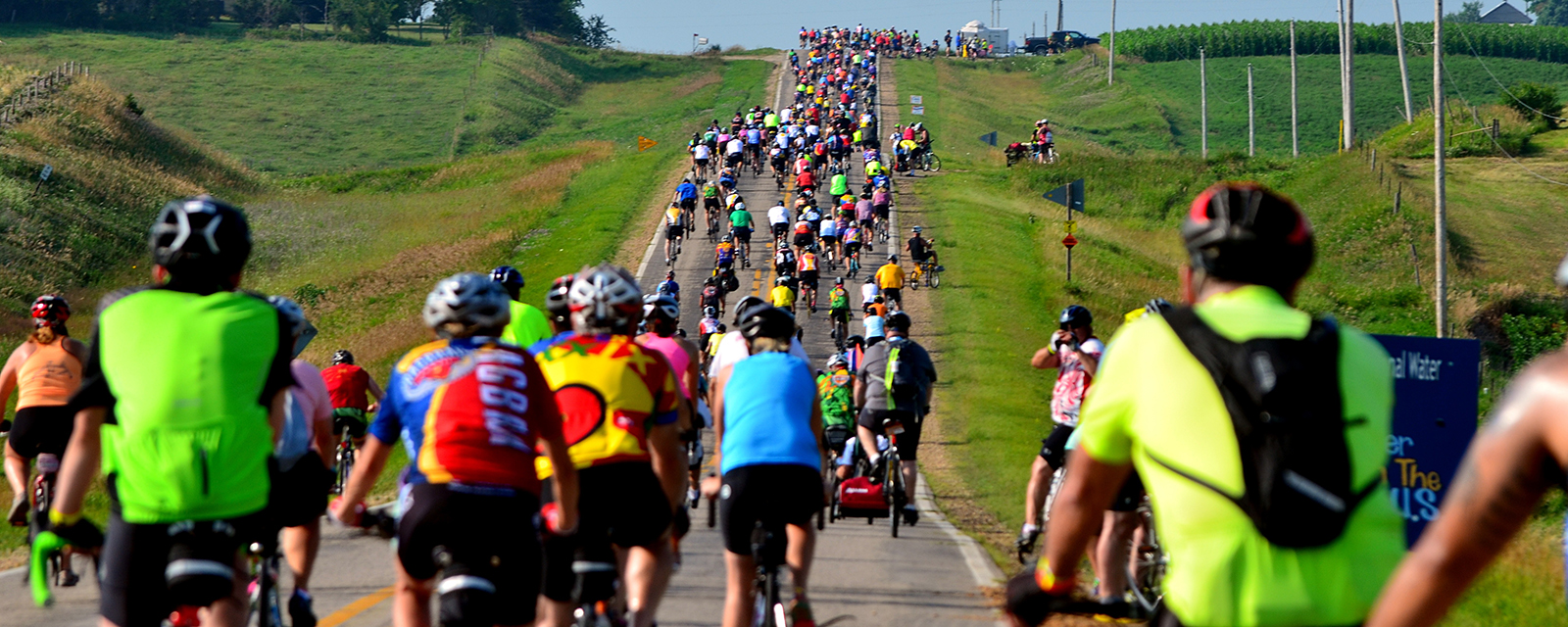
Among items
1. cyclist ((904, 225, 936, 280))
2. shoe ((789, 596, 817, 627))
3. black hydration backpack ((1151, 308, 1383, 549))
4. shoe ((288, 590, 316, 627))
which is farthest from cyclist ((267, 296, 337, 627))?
cyclist ((904, 225, 936, 280))

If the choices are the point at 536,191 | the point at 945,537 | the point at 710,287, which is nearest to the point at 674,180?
the point at 536,191

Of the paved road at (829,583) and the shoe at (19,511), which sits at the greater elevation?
the shoe at (19,511)

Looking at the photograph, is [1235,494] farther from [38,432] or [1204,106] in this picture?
[1204,106]

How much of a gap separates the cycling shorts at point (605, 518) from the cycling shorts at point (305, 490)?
5.30 ft

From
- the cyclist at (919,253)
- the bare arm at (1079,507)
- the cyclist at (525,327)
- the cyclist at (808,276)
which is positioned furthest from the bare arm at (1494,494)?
the cyclist at (919,253)

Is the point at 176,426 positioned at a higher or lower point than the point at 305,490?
higher

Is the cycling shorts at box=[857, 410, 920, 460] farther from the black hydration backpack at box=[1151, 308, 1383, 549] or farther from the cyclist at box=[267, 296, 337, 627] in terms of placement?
the black hydration backpack at box=[1151, 308, 1383, 549]

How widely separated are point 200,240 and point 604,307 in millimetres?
1783

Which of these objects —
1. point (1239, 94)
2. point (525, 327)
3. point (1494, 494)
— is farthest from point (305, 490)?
point (1239, 94)

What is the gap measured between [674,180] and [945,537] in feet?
129

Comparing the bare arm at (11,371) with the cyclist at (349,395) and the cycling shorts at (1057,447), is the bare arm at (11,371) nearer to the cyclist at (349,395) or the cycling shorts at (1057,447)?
the cyclist at (349,395)

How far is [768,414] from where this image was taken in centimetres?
687

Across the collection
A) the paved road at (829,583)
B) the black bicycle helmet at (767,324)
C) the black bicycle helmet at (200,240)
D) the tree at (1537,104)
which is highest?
the tree at (1537,104)

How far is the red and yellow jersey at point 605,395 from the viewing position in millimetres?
6078
